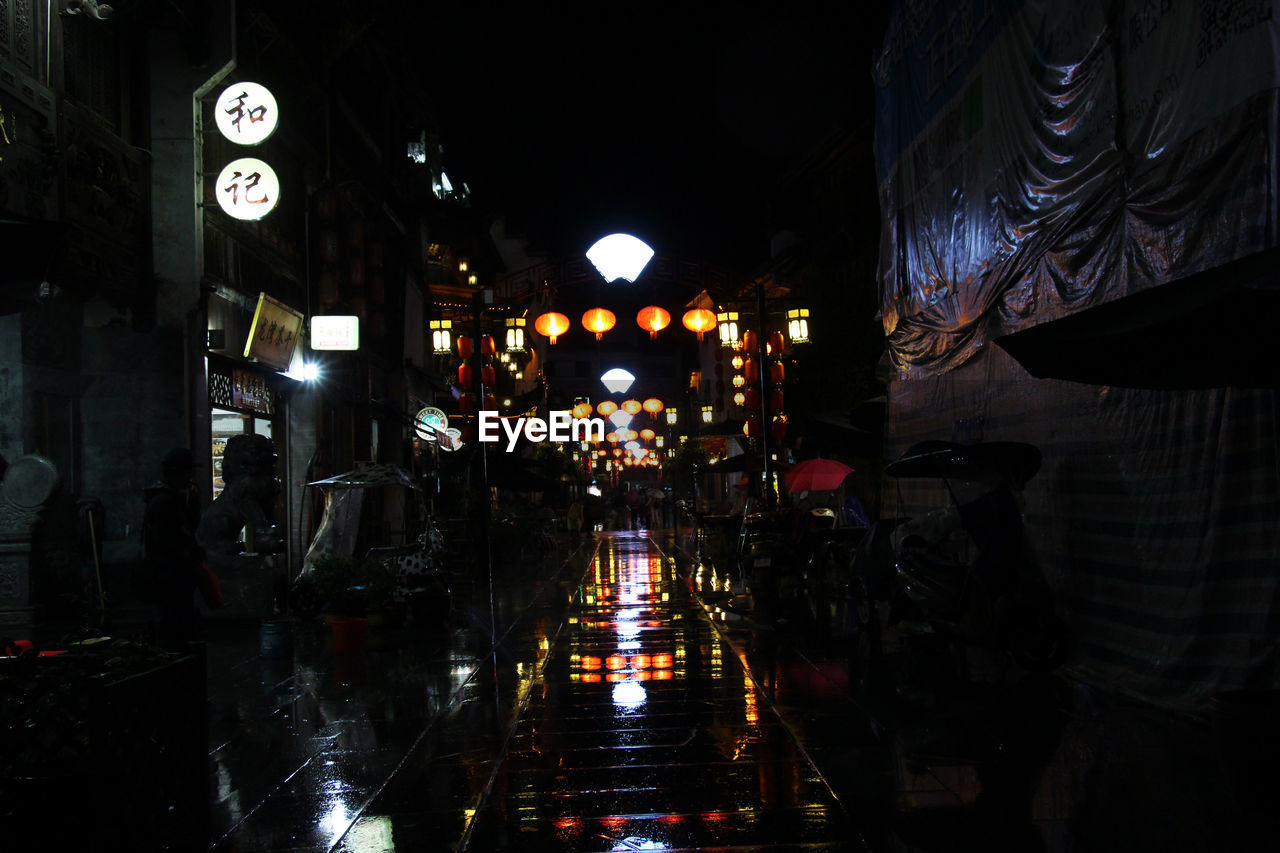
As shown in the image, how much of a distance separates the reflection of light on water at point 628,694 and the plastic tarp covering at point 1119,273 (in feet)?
13.7

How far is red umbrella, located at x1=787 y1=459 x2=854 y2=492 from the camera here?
20.6m

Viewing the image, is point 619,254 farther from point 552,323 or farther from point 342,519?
point 342,519

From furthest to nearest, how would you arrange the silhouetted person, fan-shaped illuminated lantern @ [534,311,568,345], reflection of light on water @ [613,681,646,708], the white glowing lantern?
the white glowing lantern < fan-shaped illuminated lantern @ [534,311,568,345] < reflection of light on water @ [613,681,646,708] < the silhouetted person

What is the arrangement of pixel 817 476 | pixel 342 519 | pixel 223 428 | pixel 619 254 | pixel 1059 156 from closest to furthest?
pixel 1059 156 → pixel 342 519 → pixel 619 254 → pixel 223 428 → pixel 817 476

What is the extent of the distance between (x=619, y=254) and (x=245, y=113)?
643 centimetres

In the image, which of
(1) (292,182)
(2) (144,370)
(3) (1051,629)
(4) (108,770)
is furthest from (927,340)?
(1) (292,182)

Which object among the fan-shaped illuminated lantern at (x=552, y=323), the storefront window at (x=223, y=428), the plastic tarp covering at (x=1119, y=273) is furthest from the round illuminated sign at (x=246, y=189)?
the plastic tarp covering at (x=1119, y=273)

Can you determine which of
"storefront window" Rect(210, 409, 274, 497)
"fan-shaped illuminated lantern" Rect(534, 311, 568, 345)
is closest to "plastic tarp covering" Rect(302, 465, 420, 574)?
"storefront window" Rect(210, 409, 274, 497)

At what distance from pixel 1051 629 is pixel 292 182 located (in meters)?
17.7

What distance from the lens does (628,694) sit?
374 inches

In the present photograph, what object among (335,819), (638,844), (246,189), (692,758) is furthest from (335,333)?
(638,844)

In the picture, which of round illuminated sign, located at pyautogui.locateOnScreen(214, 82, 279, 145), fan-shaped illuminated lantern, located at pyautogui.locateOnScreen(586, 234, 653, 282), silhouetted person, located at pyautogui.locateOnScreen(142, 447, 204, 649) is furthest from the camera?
fan-shaped illuminated lantern, located at pyautogui.locateOnScreen(586, 234, 653, 282)

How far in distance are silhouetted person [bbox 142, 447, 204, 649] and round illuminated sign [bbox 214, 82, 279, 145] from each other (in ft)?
27.5

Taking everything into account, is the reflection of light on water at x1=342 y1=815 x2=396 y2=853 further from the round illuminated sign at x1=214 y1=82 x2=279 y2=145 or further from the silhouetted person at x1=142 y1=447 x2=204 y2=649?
the round illuminated sign at x1=214 y1=82 x2=279 y2=145
